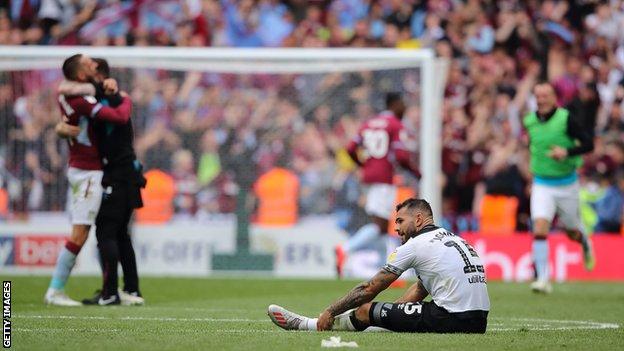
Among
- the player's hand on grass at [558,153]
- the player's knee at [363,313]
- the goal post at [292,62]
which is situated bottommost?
the player's knee at [363,313]

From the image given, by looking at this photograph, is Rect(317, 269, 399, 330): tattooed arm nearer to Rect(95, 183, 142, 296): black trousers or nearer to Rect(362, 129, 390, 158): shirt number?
Rect(95, 183, 142, 296): black trousers

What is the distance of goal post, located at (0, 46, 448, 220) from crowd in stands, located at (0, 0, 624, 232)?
0.66 ft

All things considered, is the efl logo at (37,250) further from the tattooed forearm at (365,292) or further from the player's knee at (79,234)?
the tattooed forearm at (365,292)

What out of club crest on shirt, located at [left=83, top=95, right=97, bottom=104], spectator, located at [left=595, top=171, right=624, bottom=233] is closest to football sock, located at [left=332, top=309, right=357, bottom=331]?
club crest on shirt, located at [left=83, top=95, right=97, bottom=104]

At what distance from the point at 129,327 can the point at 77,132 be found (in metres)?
3.34

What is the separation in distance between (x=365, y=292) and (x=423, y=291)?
65 cm

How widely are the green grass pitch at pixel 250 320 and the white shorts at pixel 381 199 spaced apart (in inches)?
55.6

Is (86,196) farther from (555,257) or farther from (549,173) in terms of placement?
(555,257)

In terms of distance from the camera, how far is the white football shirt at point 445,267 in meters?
9.77

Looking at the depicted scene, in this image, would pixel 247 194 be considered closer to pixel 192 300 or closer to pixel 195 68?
pixel 195 68

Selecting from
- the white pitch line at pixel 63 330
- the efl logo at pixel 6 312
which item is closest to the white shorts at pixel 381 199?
the white pitch line at pixel 63 330

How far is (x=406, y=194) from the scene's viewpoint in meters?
21.4

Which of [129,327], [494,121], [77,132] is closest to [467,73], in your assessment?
[494,121]

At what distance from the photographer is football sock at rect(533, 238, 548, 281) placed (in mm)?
16969
